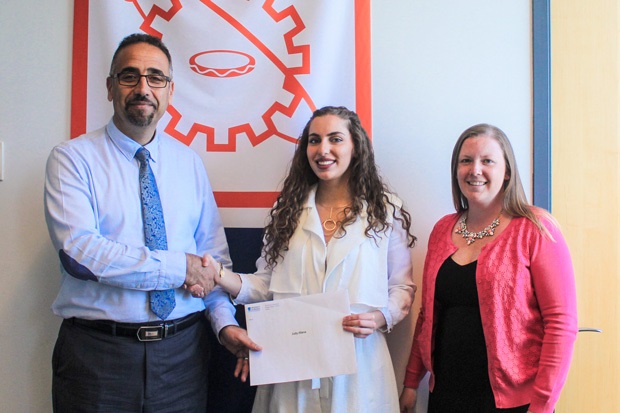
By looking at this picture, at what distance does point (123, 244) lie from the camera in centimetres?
156

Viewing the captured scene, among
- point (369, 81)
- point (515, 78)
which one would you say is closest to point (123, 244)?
point (369, 81)

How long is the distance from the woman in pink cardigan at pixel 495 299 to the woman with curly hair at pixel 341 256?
155mm

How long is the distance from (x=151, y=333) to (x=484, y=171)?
1.23 m

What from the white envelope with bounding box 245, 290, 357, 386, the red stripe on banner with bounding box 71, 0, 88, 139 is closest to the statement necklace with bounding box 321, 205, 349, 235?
the white envelope with bounding box 245, 290, 357, 386

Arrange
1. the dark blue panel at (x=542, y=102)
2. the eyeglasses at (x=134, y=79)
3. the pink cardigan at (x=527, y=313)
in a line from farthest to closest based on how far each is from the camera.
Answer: the dark blue panel at (x=542, y=102) → the eyeglasses at (x=134, y=79) → the pink cardigan at (x=527, y=313)

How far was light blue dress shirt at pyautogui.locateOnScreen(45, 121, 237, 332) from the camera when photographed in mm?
1522

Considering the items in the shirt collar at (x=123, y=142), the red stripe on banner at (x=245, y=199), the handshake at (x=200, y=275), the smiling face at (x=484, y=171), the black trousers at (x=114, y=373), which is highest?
the shirt collar at (x=123, y=142)

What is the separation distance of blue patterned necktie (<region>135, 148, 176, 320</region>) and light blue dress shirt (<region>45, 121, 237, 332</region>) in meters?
0.02

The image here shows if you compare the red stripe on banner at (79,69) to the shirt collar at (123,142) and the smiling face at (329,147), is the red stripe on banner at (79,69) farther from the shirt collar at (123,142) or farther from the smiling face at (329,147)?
the smiling face at (329,147)

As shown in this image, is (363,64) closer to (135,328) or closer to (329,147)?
(329,147)

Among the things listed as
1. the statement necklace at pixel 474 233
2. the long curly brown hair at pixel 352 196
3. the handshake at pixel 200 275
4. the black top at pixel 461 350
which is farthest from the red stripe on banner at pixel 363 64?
the handshake at pixel 200 275

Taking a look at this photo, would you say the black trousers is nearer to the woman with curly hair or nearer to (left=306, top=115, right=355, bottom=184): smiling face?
the woman with curly hair

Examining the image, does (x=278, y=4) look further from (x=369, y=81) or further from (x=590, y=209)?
(x=590, y=209)

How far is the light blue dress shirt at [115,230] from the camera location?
152cm
